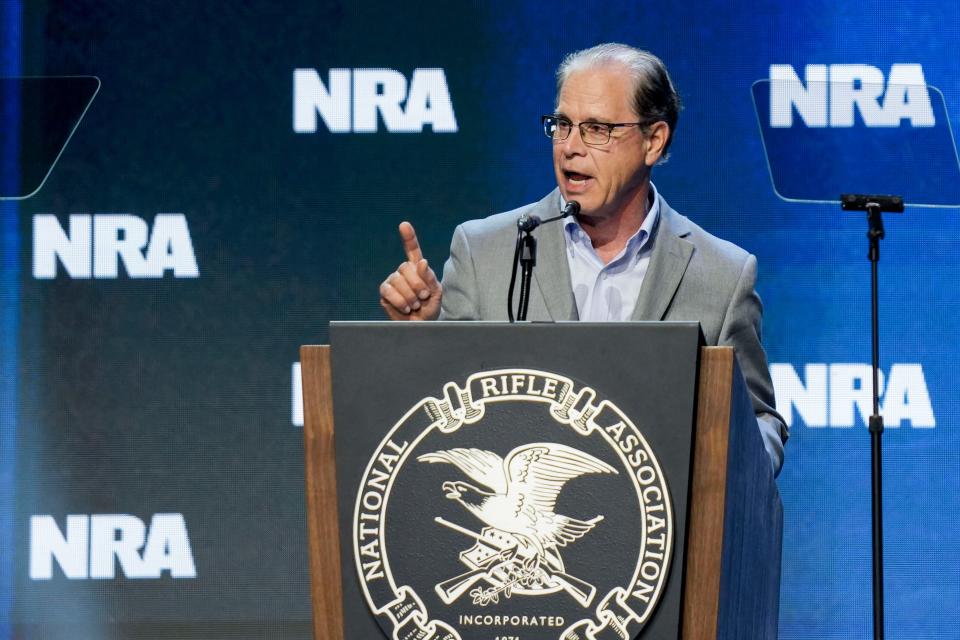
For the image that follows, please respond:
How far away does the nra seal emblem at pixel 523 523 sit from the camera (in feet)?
4.12

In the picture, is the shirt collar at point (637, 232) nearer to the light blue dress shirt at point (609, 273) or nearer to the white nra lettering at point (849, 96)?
the light blue dress shirt at point (609, 273)

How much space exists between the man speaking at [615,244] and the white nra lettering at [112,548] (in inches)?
75.5

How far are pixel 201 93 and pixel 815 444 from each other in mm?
2196

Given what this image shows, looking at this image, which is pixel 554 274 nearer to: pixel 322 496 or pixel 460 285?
pixel 460 285

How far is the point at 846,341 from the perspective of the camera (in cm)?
383

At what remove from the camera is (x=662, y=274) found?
2182mm

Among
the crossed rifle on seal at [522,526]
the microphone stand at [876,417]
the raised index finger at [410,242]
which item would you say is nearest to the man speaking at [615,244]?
the raised index finger at [410,242]

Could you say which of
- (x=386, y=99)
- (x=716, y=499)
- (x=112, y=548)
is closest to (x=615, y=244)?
(x=716, y=499)

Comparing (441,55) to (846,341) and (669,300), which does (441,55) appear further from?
(669,300)

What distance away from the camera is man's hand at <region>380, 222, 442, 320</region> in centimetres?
169

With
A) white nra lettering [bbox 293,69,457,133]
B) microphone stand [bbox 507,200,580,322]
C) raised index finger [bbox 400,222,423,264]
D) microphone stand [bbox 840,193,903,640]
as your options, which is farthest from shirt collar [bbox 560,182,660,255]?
white nra lettering [bbox 293,69,457,133]

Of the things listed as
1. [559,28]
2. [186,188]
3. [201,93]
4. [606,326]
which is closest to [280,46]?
[201,93]

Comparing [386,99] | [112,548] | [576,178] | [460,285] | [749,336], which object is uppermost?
[386,99]

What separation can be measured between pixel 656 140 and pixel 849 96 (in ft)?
5.79
